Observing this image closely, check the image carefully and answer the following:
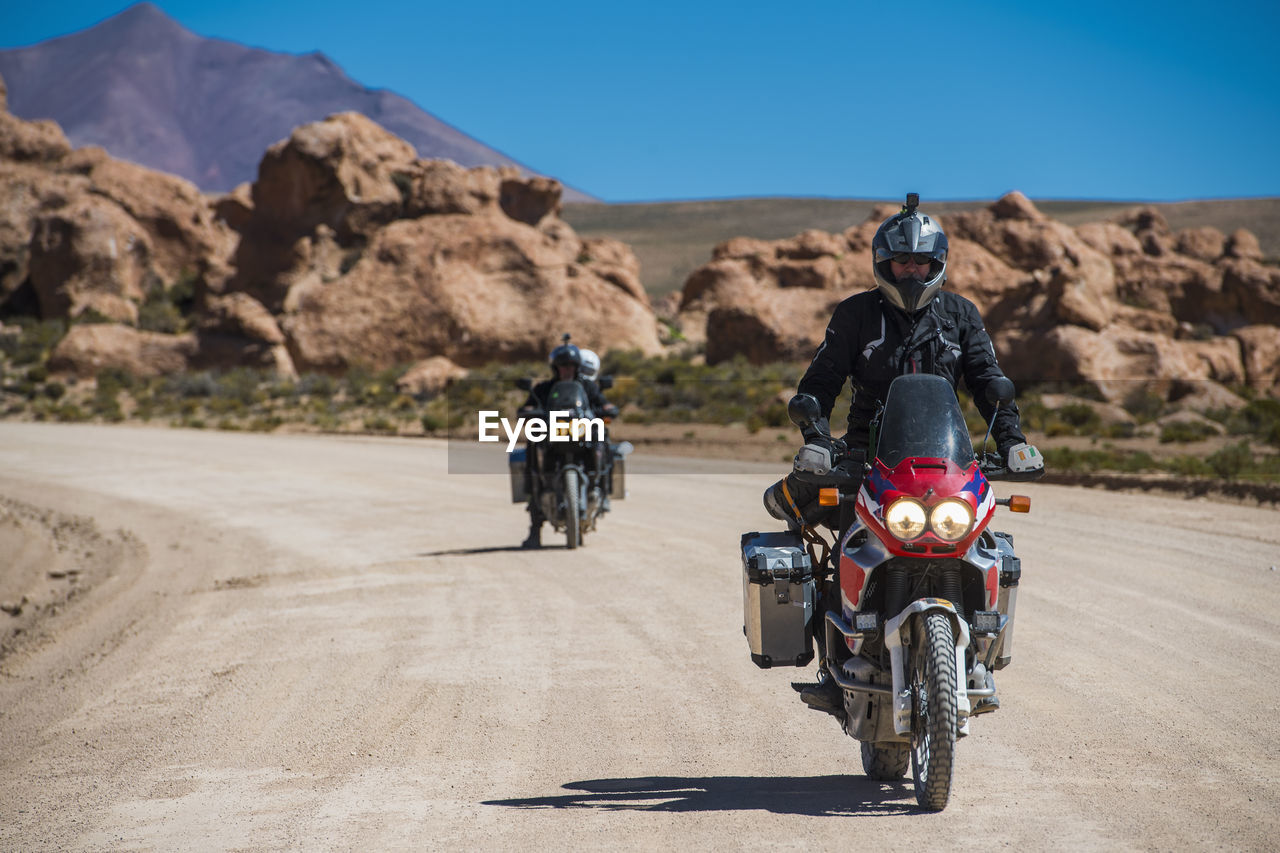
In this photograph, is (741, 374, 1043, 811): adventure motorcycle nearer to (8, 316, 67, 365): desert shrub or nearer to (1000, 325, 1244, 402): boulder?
(1000, 325, 1244, 402): boulder

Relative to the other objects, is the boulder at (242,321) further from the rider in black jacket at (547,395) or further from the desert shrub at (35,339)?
the rider in black jacket at (547,395)

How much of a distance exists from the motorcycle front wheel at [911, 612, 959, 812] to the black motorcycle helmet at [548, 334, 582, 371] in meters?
8.88

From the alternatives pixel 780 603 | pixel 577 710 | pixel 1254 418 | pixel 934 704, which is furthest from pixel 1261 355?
pixel 934 704

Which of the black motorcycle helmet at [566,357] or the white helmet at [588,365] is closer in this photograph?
the black motorcycle helmet at [566,357]

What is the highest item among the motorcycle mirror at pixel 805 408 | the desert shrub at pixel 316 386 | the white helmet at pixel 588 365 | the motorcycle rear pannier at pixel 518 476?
the desert shrub at pixel 316 386

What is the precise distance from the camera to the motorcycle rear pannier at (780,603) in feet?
17.3

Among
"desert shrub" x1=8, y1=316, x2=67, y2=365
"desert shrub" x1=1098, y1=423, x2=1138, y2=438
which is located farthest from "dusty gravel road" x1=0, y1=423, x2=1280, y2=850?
"desert shrub" x1=8, y1=316, x2=67, y2=365

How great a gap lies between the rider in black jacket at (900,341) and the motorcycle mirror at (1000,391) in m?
0.06

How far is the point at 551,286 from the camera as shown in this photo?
51.1m

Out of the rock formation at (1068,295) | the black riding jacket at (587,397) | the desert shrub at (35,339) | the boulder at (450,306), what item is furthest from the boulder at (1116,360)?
the desert shrub at (35,339)

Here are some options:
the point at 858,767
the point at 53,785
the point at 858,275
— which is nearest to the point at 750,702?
the point at 858,767

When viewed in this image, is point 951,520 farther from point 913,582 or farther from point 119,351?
point 119,351

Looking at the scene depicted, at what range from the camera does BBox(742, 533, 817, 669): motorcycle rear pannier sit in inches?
208

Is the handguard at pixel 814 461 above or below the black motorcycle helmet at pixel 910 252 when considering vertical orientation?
below
